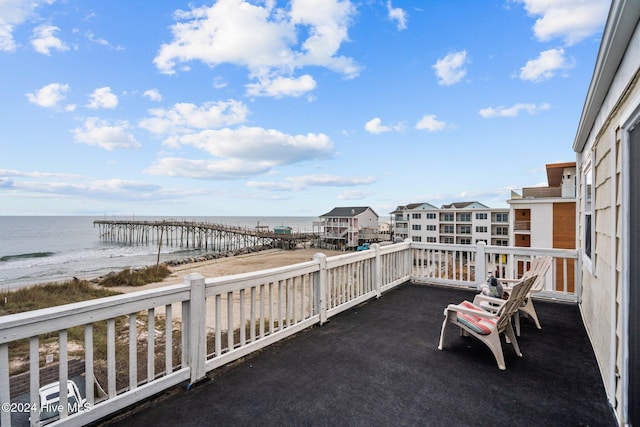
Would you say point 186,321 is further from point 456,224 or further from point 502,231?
point 502,231

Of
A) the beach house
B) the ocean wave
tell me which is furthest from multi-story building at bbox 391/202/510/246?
the ocean wave

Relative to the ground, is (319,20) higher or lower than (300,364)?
higher

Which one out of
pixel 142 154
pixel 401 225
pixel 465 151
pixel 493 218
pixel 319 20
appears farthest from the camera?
pixel 401 225

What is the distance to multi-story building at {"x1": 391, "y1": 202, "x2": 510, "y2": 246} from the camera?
100 ft

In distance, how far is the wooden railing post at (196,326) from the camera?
2.32 m

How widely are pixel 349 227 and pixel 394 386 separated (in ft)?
118

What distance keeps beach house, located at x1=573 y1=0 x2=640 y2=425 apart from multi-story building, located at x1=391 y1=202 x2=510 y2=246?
2927 centimetres

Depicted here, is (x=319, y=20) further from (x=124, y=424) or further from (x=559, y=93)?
(x=124, y=424)

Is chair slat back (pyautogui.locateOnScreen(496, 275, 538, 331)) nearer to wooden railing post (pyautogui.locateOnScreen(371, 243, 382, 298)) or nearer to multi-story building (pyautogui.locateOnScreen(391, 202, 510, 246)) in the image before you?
wooden railing post (pyautogui.locateOnScreen(371, 243, 382, 298))

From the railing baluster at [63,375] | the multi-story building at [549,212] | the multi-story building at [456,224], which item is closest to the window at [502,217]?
the multi-story building at [456,224]

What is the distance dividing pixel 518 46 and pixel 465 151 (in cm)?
746

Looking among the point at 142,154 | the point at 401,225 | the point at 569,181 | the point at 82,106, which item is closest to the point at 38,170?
the point at 142,154

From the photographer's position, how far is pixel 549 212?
17062 mm

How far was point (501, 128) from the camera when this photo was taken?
33.5 ft
